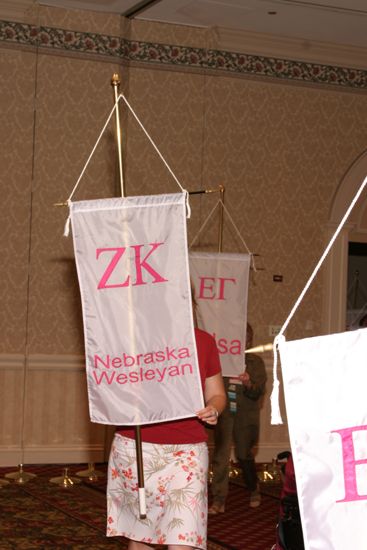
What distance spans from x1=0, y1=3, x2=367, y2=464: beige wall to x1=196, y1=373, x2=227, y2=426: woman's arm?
4.94 metres

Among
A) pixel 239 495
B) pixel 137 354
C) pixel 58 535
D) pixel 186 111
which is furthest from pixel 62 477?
pixel 137 354

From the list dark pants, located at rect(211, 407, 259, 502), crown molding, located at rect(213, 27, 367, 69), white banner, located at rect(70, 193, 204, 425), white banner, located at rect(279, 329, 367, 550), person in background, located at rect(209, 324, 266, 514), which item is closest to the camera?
white banner, located at rect(279, 329, 367, 550)

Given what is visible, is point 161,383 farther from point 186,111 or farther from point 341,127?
point 341,127

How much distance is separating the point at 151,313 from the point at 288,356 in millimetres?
1799

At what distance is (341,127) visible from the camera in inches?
408

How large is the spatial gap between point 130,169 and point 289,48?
6.69 feet

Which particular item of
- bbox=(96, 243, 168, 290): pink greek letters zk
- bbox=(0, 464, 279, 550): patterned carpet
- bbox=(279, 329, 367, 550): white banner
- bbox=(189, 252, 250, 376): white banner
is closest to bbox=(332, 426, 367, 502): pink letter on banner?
bbox=(279, 329, 367, 550): white banner

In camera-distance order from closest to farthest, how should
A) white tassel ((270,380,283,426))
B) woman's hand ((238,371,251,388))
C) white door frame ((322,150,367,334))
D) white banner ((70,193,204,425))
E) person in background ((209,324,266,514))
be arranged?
white tassel ((270,380,283,426)), white banner ((70,193,204,425)), person in background ((209,324,266,514)), woman's hand ((238,371,251,388)), white door frame ((322,150,367,334))

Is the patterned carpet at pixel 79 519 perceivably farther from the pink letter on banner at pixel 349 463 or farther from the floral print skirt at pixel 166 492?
the pink letter on banner at pixel 349 463

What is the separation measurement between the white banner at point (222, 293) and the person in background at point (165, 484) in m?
3.83

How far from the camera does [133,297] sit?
4.32m

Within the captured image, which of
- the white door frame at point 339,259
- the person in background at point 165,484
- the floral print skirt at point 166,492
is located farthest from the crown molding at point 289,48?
the floral print skirt at point 166,492

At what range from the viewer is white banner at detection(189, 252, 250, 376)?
8070 millimetres

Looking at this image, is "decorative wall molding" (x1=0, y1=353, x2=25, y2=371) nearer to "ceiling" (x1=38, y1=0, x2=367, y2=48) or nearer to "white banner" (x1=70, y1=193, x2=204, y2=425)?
"ceiling" (x1=38, y1=0, x2=367, y2=48)
